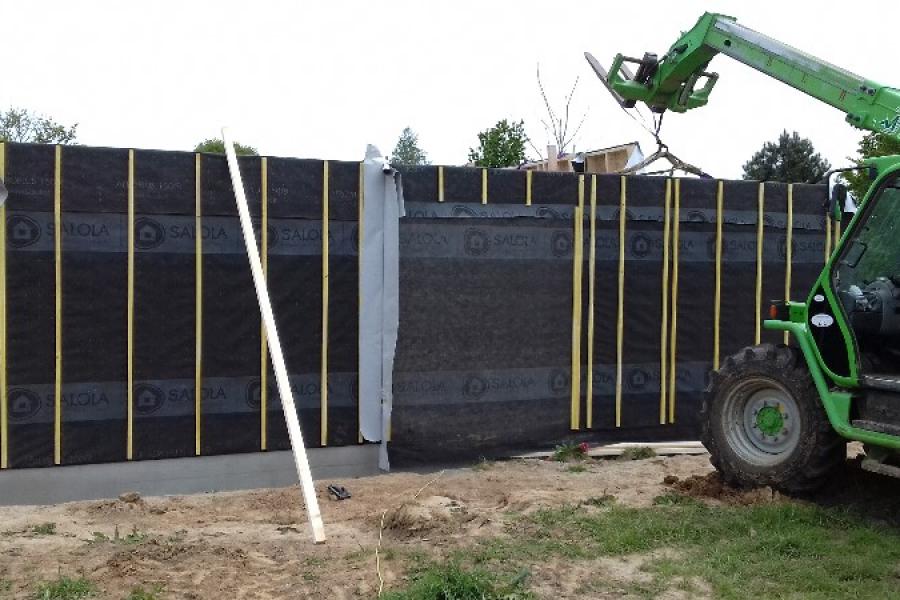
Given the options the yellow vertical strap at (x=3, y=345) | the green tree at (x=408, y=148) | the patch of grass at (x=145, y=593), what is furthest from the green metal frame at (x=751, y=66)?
the green tree at (x=408, y=148)

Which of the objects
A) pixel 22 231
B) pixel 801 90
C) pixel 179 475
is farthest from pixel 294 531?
pixel 801 90

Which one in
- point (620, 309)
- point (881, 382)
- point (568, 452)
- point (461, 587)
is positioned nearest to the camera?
point (461, 587)

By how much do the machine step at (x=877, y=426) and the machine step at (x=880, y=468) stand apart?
0.85 ft

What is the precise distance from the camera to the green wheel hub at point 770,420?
6.36 m

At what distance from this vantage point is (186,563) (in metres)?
4.88

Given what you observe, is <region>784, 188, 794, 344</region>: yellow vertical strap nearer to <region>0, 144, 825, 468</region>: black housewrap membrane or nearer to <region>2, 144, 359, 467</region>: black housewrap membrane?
<region>0, 144, 825, 468</region>: black housewrap membrane

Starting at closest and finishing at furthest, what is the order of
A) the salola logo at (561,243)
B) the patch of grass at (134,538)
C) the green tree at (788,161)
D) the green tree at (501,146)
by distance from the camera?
the patch of grass at (134,538), the salola logo at (561,243), the green tree at (501,146), the green tree at (788,161)

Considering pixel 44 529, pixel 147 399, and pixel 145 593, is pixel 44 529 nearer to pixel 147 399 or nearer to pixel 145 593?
pixel 147 399

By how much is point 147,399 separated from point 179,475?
0.71 m

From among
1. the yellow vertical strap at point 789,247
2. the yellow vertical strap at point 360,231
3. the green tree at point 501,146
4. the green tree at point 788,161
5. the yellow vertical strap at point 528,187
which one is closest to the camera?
the yellow vertical strap at point 360,231

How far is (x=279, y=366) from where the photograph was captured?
5785 mm

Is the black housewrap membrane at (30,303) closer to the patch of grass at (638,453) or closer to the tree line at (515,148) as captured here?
the patch of grass at (638,453)

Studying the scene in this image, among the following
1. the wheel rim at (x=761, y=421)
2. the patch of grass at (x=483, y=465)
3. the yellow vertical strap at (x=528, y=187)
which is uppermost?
the yellow vertical strap at (x=528, y=187)

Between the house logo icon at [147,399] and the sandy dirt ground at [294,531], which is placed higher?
the house logo icon at [147,399]
